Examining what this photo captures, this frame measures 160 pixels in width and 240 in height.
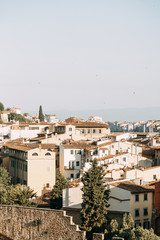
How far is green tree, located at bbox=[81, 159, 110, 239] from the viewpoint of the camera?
35.2 m

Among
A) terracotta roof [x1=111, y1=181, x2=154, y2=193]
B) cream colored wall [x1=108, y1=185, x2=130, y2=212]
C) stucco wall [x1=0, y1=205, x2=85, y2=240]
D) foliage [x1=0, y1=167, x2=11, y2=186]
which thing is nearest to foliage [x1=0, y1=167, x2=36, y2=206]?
cream colored wall [x1=108, y1=185, x2=130, y2=212]

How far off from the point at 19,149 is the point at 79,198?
61.0ft

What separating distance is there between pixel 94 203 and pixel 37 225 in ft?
28.9

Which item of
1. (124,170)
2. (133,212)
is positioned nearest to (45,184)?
(124,170)

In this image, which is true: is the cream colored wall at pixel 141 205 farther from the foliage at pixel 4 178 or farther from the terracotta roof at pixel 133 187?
the foliage at pixel 4 178

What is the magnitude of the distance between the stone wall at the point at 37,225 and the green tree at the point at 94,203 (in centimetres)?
684

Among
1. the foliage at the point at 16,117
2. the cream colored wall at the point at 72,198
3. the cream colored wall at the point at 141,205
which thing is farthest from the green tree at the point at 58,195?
the foliage at the point at 16,117

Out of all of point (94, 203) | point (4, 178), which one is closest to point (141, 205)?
point (94, 203)

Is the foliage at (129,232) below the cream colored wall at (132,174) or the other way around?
below

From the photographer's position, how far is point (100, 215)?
117 ft

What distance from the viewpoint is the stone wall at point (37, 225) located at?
27.1 metres

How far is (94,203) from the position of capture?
118 ft

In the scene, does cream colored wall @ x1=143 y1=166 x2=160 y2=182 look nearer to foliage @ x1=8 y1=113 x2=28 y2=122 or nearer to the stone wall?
the stone wall

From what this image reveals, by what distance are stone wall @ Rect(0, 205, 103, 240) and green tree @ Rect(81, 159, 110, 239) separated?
684 centimetres
